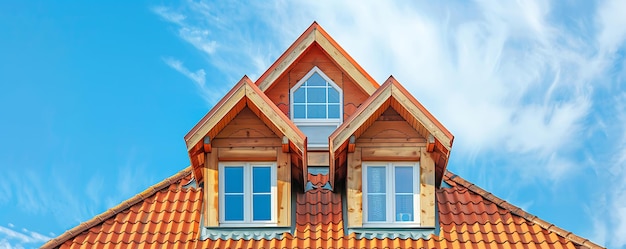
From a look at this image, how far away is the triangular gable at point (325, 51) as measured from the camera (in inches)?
787

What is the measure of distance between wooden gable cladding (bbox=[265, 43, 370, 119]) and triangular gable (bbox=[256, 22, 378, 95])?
14 centimetres

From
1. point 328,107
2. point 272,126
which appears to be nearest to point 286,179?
point 272,126

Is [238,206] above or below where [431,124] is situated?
below

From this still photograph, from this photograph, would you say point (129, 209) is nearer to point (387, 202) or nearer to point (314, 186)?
point (314, 186)

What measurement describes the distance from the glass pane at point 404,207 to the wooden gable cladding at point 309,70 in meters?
2.41

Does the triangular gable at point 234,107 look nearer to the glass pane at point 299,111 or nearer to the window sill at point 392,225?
the window sill at point 392,225

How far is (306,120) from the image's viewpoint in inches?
798

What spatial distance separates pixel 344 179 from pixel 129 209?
13.2 feet

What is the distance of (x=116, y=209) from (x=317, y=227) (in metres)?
3.73

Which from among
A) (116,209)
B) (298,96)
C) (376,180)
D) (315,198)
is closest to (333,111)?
(298,96)

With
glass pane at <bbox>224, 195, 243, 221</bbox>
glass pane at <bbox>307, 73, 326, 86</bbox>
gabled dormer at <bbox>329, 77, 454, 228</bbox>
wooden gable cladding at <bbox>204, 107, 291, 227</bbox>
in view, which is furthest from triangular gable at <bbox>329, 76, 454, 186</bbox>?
glass pane at <bbox>307, 73, 326, 86</bbox>

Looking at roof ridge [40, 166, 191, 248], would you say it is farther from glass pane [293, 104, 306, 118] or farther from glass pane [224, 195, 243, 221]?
glass pane [293, 104, 306, 118]

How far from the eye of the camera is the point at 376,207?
18.5m

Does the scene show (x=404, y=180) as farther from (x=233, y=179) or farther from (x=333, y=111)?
(x=233, y=179)
